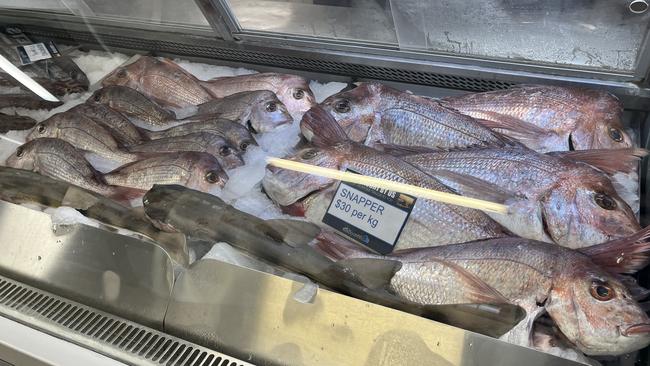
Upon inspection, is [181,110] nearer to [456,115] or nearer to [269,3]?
[269,3]

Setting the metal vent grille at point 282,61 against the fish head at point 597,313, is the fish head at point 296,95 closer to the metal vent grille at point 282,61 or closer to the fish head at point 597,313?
the metal vent grille at point 282,61

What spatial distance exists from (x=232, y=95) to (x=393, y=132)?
839mm

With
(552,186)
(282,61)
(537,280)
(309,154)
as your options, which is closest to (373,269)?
(537,280)

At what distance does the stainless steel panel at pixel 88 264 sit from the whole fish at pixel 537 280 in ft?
1.65

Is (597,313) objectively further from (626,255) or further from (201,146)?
(201,146)

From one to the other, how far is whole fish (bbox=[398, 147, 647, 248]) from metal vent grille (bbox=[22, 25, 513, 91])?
1.48ft

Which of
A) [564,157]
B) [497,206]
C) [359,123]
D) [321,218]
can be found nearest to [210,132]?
[359,123]

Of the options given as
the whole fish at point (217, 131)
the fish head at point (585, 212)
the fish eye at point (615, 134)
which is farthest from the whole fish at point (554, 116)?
the whole fish at point (217, 131)

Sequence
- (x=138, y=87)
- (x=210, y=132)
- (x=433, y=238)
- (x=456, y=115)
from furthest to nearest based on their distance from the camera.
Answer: (x=138, y=87) < (x=210, y=132) < (x=456, y=115) < (x=433, y=238)

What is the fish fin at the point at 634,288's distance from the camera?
138 cm

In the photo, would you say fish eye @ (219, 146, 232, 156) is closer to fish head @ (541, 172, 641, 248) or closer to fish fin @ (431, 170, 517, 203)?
fish fin @ (431, 170, 517, 203)

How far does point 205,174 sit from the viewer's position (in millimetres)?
2059

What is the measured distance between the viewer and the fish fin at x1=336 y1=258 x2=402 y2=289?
1.49m

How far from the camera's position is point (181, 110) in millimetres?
2654
